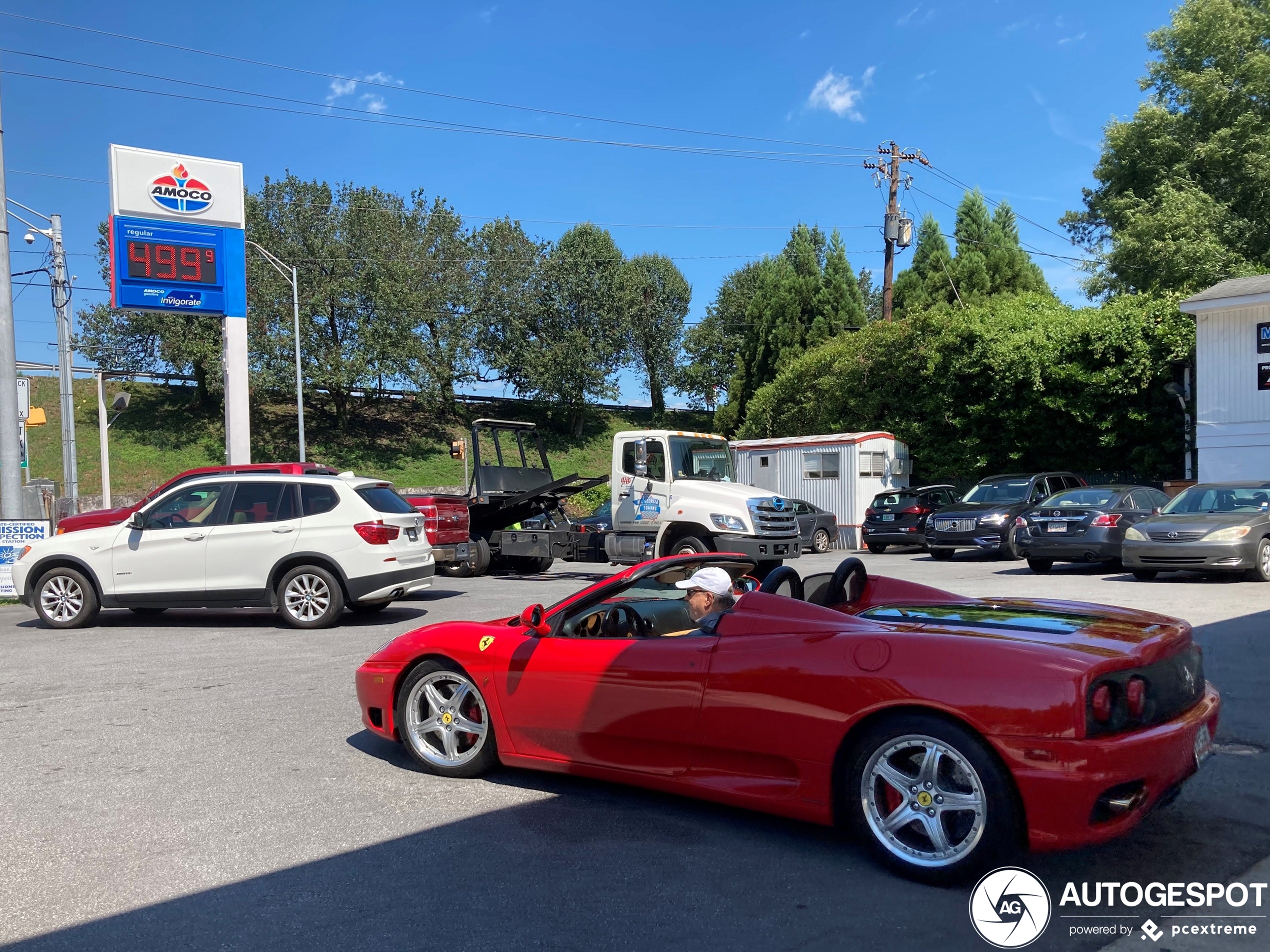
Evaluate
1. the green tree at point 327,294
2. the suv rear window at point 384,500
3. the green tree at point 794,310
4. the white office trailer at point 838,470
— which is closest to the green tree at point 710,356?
the green tree at point 794,310

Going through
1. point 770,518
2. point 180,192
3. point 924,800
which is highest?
point 180,192

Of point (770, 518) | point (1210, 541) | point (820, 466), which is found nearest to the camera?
point (1210, 541)

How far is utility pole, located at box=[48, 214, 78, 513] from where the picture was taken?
78.0 feet

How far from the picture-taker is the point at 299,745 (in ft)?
19.2

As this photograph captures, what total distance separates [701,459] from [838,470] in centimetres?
1091

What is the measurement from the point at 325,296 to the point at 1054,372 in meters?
29.9

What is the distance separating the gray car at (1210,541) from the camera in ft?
41.9

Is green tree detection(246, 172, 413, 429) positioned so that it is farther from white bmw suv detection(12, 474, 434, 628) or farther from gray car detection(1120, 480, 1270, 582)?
gray car detection(1120, 480, 1270, 582)

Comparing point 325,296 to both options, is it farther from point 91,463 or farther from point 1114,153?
point 1114,153

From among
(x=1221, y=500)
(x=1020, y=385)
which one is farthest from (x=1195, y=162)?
(x=1221, y=500)

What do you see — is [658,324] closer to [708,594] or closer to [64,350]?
[64,350]

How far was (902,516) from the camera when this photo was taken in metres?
22.5

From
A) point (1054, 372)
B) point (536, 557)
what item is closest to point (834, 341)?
point (1054, 372)

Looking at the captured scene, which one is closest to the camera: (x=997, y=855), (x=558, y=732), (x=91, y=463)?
(x=997, y=855)
